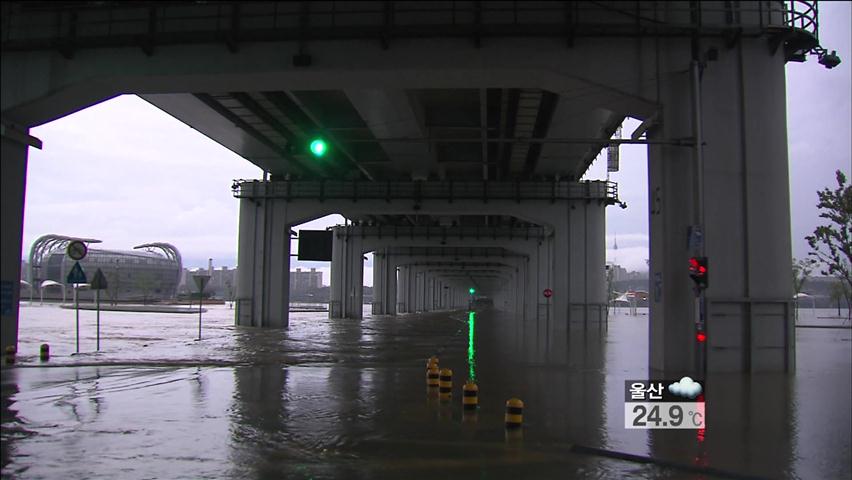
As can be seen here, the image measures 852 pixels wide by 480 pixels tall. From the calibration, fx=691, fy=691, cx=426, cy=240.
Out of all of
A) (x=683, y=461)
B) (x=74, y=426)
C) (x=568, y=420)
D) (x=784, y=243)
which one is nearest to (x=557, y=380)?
(x=568, y=420)

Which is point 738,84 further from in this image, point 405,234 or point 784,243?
point 405,234

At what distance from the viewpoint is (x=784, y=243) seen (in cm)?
1580

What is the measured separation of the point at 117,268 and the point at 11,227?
388 feet

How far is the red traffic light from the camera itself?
13337mm

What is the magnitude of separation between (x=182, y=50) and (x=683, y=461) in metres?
14.3

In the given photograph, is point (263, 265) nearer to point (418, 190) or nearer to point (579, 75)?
point (418, 190)

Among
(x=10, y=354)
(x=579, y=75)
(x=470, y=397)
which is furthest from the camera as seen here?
(x=10, y=354)

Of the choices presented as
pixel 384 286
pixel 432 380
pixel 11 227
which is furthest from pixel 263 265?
pixel 384 286

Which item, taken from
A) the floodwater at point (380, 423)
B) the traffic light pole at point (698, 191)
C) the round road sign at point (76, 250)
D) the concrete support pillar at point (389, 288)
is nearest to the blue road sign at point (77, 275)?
the round road sign at point (76, 250)

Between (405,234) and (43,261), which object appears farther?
(43,261)

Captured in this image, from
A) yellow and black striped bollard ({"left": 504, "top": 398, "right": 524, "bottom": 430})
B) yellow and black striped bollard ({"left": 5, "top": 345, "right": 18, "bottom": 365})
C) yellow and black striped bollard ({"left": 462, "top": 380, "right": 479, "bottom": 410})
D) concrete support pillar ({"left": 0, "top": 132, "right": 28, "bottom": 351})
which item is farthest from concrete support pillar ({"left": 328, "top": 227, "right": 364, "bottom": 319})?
yellow and black striped bollard ({"left": 504, "top": 398, "right": 524, "bottom": 430})

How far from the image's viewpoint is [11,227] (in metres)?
16.9

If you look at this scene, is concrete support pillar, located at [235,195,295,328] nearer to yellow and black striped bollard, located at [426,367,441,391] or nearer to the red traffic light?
yellow and black striped bollard, located at [426,367,441,391]
